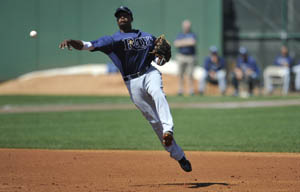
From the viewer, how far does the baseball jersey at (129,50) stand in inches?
265

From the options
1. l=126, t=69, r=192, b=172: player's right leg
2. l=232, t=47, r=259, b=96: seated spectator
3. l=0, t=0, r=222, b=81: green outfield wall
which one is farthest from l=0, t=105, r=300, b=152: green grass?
l=0, t=0, r=222, b=81: green outfield wall

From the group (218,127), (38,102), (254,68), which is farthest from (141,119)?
(254,68)

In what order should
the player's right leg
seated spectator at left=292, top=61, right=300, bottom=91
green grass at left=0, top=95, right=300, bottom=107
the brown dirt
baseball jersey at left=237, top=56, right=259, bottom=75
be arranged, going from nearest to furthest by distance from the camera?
the player's right leg
green grass at left=0, top=95, right=300, bottom=107
baseball jersey at left=237, top=56, right=259, bottom=75
seated spectator at left=292, top=61, right=300, bottom=91
the brown dirt

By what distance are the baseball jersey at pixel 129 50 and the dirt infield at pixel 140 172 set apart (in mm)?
1255

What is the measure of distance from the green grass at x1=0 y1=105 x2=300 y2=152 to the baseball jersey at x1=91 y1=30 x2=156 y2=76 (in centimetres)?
347

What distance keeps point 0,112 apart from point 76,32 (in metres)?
9.89

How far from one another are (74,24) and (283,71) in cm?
886

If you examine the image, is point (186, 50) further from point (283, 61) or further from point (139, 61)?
point (139, 61)

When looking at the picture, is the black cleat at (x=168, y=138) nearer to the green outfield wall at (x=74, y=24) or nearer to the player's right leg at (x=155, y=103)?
the player's right leg at (x=155, y=103)

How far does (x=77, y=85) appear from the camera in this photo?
2427 centimetres

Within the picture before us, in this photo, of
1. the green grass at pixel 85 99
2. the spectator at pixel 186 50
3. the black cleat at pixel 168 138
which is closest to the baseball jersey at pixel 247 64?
the green grass at pixel 85 99

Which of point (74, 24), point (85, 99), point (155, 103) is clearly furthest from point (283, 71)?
point (155, 103)

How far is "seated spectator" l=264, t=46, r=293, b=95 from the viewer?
70.2 ft

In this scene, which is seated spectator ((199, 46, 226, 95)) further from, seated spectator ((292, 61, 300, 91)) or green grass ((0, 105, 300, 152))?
green grass ((0, 105, 300, 152))
